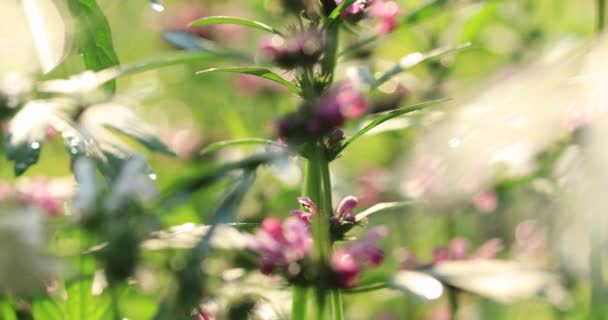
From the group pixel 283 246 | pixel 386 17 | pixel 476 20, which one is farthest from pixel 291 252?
pixel 476 20

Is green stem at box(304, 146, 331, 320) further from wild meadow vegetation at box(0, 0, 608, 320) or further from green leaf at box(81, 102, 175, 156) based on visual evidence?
green leaf at box(81, 102, 175, 156)

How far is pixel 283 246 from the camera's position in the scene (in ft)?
1.87

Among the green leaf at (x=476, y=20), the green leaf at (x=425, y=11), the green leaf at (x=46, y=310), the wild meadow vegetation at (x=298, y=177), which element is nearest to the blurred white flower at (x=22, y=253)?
the wild meadow vegetation at (x=298, y=177)

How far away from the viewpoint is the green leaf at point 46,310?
0.70 meters

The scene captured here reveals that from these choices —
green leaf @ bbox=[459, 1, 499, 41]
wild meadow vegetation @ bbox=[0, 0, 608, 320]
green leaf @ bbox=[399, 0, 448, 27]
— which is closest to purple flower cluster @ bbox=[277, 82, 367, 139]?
wild meadow vegetation @ bbox=[0, 0, 608, 320]

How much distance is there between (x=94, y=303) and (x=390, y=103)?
0.60 metres

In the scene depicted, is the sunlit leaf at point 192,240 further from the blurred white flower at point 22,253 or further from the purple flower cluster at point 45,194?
the purple flower cluster at point 45,194

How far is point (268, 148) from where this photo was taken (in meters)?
A: 0.64

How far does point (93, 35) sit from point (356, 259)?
1.06 feet

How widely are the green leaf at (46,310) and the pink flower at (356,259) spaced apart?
0.27 meters

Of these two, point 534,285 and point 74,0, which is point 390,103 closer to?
point 74,0

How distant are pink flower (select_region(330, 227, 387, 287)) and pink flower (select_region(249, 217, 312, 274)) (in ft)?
0.08

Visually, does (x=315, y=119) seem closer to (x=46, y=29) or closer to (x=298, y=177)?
(x=298, y=177)

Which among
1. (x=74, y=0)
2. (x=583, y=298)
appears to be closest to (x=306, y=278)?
(x=74, y=0)
